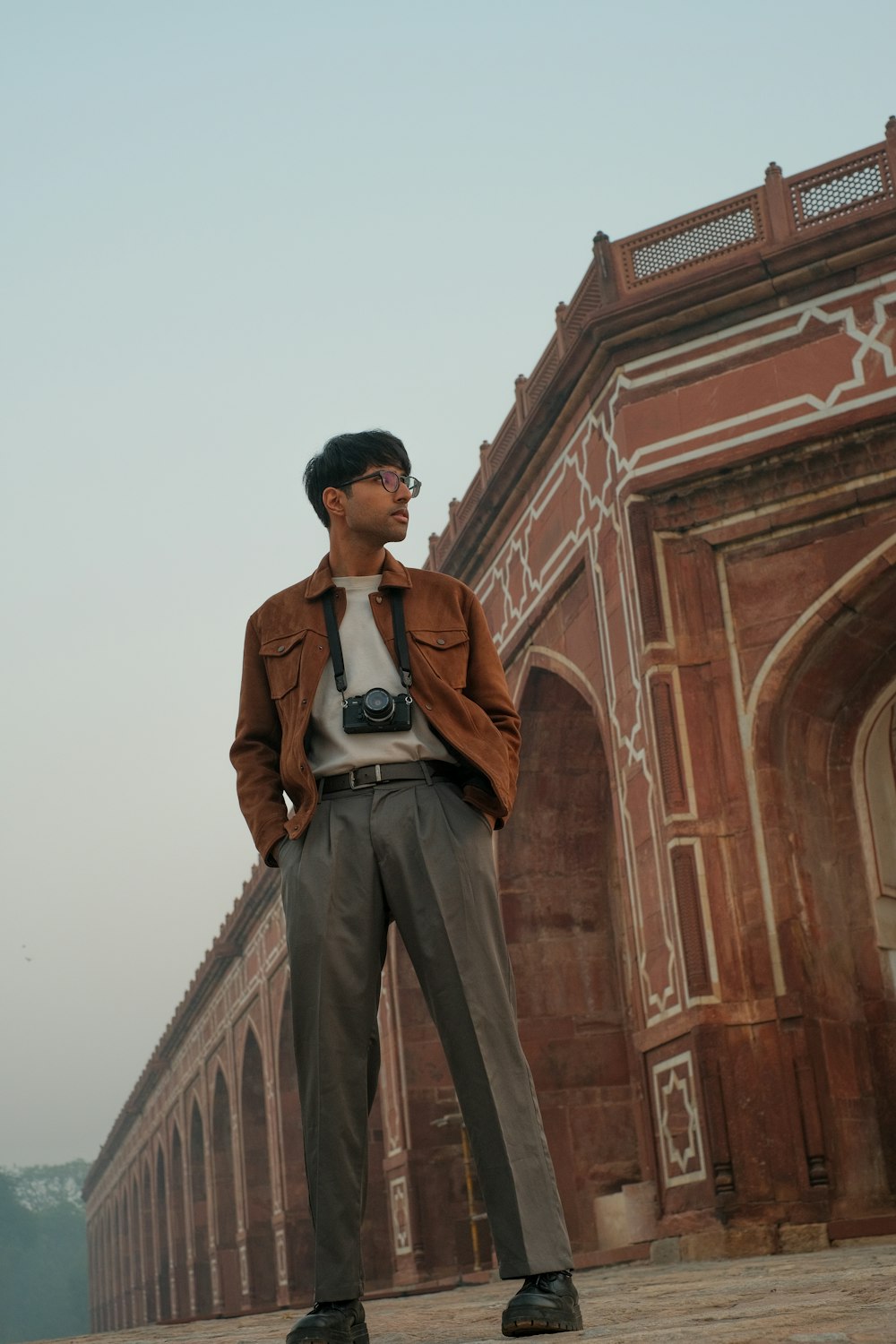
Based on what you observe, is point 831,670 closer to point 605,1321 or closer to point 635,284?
point 635,284

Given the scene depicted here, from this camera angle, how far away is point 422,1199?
14.0m

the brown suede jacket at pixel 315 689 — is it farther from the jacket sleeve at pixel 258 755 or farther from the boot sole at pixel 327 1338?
the boot sole at pixel 327 1338

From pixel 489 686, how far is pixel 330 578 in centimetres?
39

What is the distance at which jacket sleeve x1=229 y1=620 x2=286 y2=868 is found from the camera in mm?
3172

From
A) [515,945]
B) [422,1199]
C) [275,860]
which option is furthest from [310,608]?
[422,1199]

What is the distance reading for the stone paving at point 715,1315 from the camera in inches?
93.3

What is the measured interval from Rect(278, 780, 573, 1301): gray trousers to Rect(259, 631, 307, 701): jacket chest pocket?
0.28m

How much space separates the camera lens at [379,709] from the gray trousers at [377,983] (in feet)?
0.43

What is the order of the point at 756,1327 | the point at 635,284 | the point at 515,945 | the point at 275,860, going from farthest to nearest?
the point at 515,945, the point at 635,284, the point at 275,860, the point at 756,1327

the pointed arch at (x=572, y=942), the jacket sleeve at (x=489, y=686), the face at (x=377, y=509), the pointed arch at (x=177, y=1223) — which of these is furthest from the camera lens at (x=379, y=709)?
the pointed arch at (x=177, y=1223)

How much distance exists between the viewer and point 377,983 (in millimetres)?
3031

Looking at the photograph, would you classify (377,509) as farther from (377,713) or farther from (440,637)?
(377,713)

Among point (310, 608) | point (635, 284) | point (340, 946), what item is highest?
point (635, 284)

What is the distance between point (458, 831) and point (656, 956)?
6506mm
